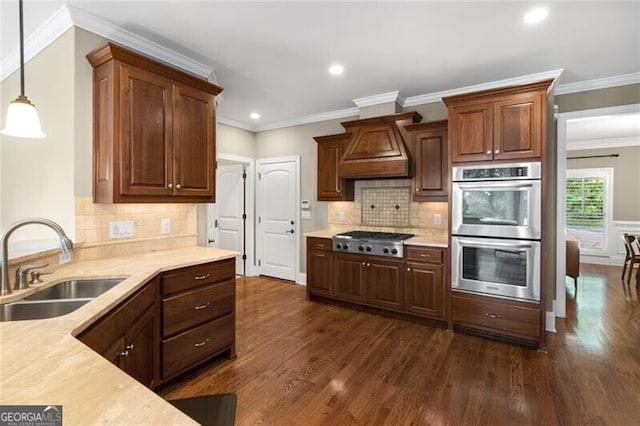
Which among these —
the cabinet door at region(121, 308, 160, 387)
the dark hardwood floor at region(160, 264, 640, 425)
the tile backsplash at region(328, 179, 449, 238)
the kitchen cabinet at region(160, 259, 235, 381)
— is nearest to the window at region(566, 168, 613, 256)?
the dark hardwood floor at region(160, 264, 640, 425)

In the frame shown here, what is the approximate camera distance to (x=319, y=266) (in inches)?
165

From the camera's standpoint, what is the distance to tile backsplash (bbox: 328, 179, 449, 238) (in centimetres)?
397

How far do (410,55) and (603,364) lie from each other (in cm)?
317

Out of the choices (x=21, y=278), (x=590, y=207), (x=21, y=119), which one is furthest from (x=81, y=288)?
(x=590, y=207)

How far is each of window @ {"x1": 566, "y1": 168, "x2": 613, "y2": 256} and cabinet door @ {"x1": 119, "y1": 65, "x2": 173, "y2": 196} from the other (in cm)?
847

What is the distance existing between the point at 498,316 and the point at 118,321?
10.4 ft

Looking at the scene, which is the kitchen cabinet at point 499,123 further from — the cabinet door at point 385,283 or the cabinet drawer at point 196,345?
the cabinet drawer at point 196,345

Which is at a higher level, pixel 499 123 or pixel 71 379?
pixel 499 123

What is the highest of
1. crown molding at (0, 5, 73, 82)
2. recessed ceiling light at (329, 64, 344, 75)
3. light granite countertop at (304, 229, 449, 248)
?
recessed ceiling light at (329, 64, 344, 75)

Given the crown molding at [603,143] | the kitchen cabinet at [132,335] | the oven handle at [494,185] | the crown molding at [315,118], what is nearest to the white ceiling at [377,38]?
the crown molding at [315,118]

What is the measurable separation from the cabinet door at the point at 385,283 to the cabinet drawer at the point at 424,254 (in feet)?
0.54

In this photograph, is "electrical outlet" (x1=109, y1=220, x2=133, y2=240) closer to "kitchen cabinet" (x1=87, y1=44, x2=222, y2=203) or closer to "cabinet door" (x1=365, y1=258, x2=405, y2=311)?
"kitchen cabinet" (x1=87, y1=44, x2=222, y2=203)

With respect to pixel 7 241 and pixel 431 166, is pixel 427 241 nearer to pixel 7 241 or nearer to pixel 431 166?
pixel 431 166

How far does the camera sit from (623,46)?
271 cm
